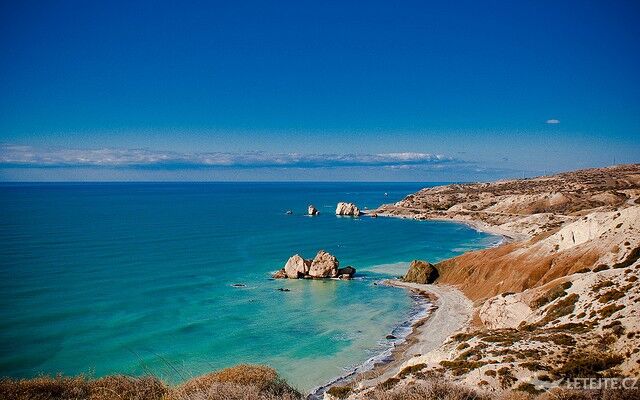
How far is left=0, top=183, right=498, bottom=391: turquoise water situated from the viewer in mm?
36156

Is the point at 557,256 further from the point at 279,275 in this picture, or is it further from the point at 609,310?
the point at 279,275

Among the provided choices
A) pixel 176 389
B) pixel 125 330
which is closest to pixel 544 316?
pixel 176 389

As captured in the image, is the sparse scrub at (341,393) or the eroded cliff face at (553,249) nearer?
the sparse scrub at (341,393)

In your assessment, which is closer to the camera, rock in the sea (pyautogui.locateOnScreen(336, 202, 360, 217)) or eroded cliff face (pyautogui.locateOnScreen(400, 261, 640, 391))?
eroded cliff face (pyautogui.locateOnScreen(400, 261, 640, 391))

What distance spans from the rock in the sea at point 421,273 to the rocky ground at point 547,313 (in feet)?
4.68

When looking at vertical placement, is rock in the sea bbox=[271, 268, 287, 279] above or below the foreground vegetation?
below

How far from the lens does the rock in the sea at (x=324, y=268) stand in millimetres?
66956

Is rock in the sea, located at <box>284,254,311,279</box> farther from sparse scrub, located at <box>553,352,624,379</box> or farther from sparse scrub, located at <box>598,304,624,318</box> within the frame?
sparse scrub, located at <box>553,352,624,379</box>

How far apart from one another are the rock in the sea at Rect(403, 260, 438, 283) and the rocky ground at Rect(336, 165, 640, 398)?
1.43 meters

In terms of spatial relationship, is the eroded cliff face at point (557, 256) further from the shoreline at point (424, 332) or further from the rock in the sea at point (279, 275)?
the rock in the sea at point (279, 275)

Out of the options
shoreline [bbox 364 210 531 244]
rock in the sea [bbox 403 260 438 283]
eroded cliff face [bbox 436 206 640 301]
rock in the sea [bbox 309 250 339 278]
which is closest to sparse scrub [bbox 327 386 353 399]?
eroded cliff face [bbox 436 206 640 301]

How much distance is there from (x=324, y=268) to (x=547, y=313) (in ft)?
131

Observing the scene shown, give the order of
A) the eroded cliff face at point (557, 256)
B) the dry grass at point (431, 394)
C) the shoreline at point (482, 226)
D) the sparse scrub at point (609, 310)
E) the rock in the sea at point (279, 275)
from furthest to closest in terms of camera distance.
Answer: the shoreline at point (482, 226) < the rock in the sea at point (279, 275) < the eroded cliff face at point (557, 256) < the sparse scrub at point (609, 310) < the dry grass at point (431, 394)

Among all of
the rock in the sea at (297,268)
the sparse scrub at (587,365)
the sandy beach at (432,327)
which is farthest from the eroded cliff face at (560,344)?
the rock in the sea at (297,268)
